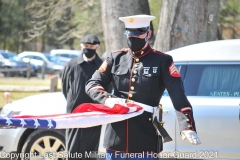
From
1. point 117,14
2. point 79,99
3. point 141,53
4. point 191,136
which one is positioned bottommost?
point 79,99

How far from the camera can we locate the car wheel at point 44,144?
7328 mm

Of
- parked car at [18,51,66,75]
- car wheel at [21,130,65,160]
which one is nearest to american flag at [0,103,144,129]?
car wheel at [21,130,65,160]

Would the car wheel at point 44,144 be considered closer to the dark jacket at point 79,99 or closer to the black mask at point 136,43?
the dark jacket at point 79,99

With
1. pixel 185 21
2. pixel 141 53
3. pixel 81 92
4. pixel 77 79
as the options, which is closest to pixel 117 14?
pixel 185 21

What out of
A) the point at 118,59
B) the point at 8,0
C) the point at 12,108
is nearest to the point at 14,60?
the point at 8,0

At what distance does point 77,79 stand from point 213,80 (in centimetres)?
171

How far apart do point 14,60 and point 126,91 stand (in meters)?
30.2

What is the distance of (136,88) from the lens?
4586 mm

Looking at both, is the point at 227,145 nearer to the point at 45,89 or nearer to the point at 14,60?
the point at 45,89

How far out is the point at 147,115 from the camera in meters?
4.62

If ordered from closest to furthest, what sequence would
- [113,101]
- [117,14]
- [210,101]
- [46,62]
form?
[113,101]
[210,101]
[117,14]
[46,62]

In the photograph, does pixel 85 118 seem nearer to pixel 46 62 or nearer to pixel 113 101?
pixel 113 101

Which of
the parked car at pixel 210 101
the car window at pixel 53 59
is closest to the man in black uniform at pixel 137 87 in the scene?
the parked car at pixel 210 101

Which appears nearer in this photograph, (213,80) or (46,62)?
(213,80)
